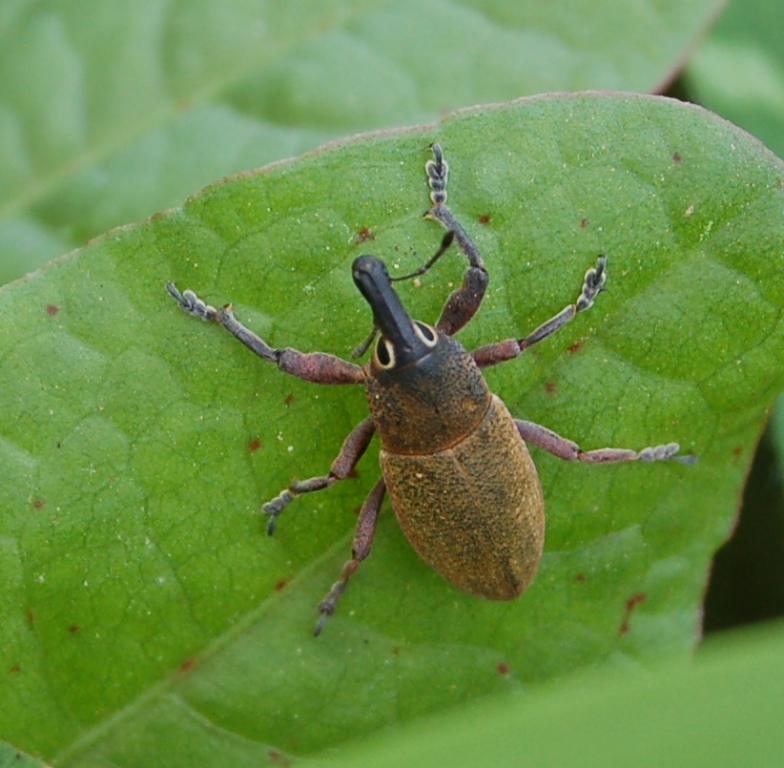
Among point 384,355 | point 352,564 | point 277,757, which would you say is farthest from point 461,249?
point 277,757

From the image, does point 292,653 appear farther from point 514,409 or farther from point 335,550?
point 514,409

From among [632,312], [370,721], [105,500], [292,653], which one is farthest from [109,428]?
[632,312]

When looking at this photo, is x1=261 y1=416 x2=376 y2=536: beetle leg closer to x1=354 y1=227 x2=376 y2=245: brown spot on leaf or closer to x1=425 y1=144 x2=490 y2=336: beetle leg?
x1=425 y1=144 x2=490 y2=336: beetle leg

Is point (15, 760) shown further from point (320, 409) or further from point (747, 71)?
point (747, 71)

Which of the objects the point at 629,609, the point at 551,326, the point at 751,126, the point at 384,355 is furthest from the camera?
the point at 751,126

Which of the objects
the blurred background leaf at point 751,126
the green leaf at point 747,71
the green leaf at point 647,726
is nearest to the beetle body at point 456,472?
the blurred background leaf at point 751,126

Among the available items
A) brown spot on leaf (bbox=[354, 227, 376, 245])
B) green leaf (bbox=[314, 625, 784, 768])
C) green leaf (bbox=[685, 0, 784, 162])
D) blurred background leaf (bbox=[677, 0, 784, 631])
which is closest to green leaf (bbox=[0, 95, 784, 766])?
brown spot on leaf (bbox=[354, 227, 376, 245])
